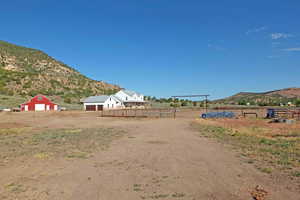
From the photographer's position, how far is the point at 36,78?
86500 mm

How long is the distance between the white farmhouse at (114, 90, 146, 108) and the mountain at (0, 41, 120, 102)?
1667cm

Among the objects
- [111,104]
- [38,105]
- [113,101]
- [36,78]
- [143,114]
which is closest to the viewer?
[143,114]

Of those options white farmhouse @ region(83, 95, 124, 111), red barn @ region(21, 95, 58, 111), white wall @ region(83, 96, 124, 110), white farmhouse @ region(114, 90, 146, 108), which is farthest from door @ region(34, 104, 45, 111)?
white farmhouse @ region(114, 90, 146, 108)

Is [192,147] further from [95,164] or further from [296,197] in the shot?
[296,197]

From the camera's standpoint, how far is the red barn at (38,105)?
179ft

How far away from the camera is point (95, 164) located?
892 cm

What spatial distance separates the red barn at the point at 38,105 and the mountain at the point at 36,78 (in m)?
20.7

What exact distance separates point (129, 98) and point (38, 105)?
31009 mm

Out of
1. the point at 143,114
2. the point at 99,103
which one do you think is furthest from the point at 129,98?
the point at 143,114

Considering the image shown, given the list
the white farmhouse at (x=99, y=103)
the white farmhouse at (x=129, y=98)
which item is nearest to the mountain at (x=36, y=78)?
the white farmhouse at (x=99, y=103)

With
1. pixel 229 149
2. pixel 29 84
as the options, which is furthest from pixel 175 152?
pixel 29 84

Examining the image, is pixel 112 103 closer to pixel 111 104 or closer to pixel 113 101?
pixel 111 104

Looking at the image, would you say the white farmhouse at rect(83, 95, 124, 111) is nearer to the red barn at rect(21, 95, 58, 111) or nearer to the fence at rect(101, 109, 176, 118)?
the red barn at rect(21, 95, 58, 111)

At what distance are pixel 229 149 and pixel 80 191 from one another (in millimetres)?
8079
